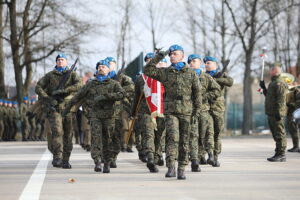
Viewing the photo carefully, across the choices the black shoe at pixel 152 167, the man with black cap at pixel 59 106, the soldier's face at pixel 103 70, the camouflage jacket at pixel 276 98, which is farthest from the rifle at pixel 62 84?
the camouflage jacket at pixel 276 98

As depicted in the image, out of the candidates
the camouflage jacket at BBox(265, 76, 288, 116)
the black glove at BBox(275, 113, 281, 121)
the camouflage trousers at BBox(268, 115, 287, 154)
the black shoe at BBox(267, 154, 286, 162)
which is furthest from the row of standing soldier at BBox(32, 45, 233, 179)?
the black shoe at BBox(267, 154, 286, 162)

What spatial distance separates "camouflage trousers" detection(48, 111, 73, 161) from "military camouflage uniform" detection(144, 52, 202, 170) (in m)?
3.19

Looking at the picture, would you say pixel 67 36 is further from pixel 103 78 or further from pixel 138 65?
pixel 103 78

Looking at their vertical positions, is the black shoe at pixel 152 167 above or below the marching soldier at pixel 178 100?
below

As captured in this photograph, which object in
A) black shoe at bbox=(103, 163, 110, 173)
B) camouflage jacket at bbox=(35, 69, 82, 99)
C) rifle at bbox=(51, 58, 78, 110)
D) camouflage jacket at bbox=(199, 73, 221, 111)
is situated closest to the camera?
black shoe at bbox=(103, 163, 110, 173)

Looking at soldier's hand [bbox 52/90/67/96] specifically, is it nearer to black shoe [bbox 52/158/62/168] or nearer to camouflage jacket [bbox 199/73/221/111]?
black shoe [bbox 52/158/62/168]

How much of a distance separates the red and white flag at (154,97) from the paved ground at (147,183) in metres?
0.98

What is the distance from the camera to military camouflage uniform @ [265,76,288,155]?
1527 cm

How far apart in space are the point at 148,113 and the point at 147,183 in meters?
3.25

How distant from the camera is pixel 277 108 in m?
15.3

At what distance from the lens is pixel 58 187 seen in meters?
10.2

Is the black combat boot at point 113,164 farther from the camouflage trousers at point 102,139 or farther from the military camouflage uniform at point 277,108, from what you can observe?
the military camouflage uniform at point 277,108

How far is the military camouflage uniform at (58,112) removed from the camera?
1395 cm

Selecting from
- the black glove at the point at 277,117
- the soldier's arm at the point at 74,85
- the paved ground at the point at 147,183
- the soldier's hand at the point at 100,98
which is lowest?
the paved ground at the point at 147,183
